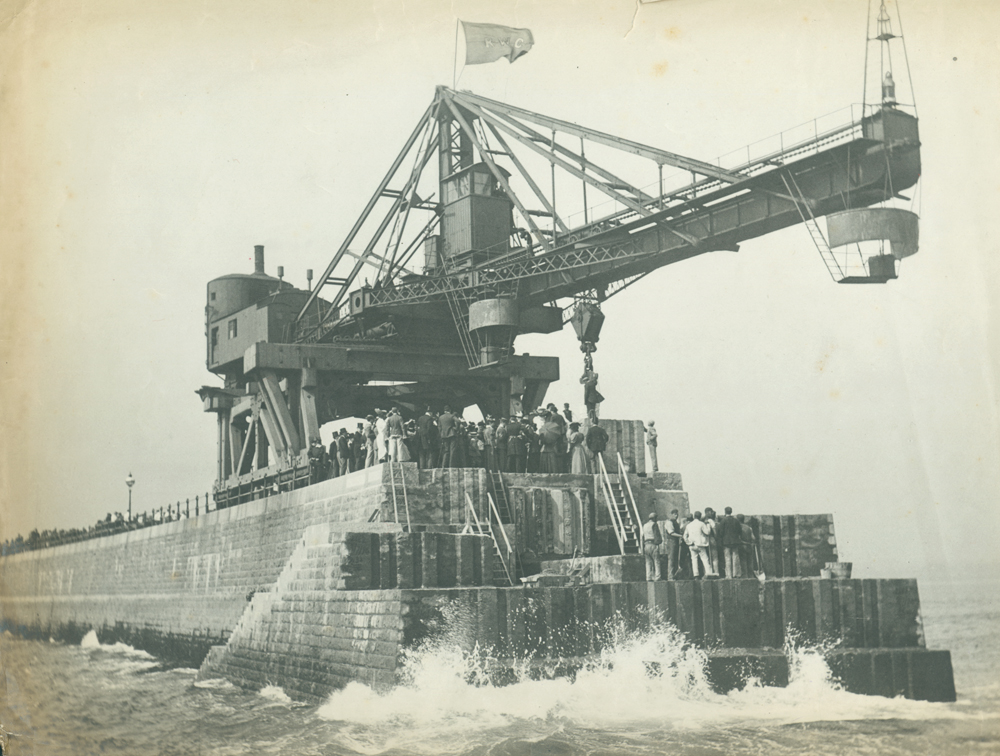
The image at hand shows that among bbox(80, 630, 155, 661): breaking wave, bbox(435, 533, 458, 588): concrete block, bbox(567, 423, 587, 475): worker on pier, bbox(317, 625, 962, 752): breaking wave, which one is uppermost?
bbox(567, 423, 587, 475): worker on pier

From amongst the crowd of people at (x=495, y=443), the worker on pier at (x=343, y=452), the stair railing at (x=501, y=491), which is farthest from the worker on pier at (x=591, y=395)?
the worker on pier at (x=343, y=452)

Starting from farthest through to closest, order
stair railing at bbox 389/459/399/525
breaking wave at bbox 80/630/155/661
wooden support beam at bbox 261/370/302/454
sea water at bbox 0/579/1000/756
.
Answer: breaking wave at bbox 80/630/155/661, wooden support beam at bbox 261/370/302/454, stair railing at bbox 389/459/399/525, sea water at bbox 0/579/1000/756

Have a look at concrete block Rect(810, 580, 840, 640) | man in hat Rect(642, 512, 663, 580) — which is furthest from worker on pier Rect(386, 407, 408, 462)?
concrete block Rect(810, 580, 840, 640)

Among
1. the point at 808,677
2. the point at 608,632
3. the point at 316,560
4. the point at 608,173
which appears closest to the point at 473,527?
the point at 316,560

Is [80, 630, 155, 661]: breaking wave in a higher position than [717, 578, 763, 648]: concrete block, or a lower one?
lower

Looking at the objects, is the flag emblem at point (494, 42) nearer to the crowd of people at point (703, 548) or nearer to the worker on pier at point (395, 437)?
the worker on pier at point (395, 437)

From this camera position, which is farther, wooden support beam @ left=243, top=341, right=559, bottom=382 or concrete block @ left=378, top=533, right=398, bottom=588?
wooden support beam @ left=243, top=341, right=559, bottom=382

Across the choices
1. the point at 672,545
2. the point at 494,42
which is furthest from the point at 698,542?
the point at 494,42

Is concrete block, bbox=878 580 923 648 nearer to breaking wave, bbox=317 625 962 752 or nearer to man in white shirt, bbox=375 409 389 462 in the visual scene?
breaking wave, bbox=317 625 962 752
